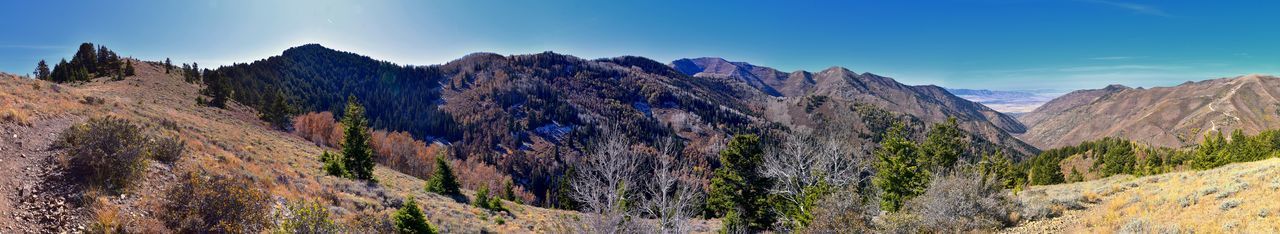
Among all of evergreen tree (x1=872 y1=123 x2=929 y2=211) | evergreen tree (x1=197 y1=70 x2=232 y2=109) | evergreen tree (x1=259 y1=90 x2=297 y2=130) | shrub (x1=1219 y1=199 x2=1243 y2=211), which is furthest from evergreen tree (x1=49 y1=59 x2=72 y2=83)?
shrub (x1=1219 y1=199 x2=1243 y2=211)

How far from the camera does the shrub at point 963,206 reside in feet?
59.4

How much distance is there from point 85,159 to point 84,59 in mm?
92066

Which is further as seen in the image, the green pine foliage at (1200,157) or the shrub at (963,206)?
the green pine foliage at (1200,157)

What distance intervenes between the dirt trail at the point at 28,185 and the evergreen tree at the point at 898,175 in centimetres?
3181

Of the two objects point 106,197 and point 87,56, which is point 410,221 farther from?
point 87,56

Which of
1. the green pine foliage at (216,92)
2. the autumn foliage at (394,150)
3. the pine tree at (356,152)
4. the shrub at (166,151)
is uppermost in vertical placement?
the green pine foliage at (216,92)

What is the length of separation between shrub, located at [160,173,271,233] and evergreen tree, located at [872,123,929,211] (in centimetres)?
2822

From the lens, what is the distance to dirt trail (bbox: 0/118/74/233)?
35.5 ft

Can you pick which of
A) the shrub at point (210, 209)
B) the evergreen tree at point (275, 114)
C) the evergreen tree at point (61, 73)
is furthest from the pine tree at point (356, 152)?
the evergreen tree at point (61, 73)

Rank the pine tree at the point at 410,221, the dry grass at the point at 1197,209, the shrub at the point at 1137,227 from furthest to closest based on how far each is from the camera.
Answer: the pine tree at the point at 410,221
the shrub at the point at 1137,227
the dry grass at the point at 1197,209

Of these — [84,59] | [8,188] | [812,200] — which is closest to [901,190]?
[812,200]

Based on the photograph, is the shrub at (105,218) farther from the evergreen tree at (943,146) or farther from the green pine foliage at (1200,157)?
the green pine foliage at (1200,157)

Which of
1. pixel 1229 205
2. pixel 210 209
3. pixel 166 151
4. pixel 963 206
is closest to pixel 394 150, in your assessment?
pixel 166 151

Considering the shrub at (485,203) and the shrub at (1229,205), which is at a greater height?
the shrub at (1229,205)
